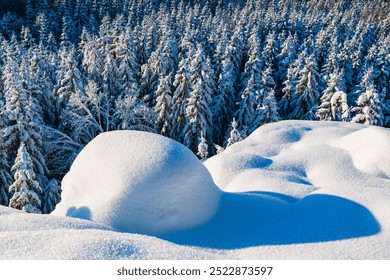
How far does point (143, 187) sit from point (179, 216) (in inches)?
41.8

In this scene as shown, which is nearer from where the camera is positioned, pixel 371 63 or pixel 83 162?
pixel 83 162

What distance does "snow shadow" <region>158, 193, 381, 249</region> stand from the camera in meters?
6.95

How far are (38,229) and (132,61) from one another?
33.6m

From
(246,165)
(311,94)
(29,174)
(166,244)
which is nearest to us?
(166,244)

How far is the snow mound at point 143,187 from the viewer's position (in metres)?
7.30

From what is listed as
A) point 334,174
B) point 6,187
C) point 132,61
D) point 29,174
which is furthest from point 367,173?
point 132,61

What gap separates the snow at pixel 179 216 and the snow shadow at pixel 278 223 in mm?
21

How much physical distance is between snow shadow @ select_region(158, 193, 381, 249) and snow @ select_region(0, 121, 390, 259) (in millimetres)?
21

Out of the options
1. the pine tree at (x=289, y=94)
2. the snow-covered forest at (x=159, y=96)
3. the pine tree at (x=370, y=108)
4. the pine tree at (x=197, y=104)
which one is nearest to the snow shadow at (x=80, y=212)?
the snow-covered forest at (x=159, y=96)

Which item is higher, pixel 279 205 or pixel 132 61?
pixel 279 205

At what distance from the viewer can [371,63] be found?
143 ft

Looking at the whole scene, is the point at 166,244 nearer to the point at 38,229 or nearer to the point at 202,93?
the point at 38,229

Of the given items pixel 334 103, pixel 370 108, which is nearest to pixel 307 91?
pixel 334 103

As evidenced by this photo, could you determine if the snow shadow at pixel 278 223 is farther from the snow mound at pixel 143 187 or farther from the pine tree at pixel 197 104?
the pine tree at pixel 197 104
